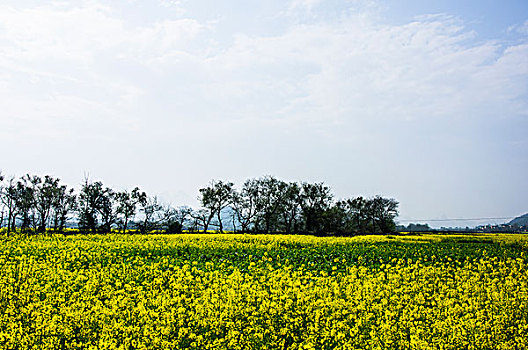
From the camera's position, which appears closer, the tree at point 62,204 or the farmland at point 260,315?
the farmland at point 260,315

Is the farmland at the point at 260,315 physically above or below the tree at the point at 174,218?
below

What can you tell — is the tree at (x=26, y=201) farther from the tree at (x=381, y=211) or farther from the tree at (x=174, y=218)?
the tree at (x=381, y=211)

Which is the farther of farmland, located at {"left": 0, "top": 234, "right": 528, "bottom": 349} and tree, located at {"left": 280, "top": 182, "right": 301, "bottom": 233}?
tree, located at {"left": 280, "top": 182, "right": 301, "bottom": 233}

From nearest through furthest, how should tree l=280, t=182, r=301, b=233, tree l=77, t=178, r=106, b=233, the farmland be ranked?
the farmland → tree l=77, t=178, r=106, b=233 → tree l=280, t=182, r=301, b=233

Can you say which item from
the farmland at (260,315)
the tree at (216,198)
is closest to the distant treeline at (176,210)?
the tree at (216,198)

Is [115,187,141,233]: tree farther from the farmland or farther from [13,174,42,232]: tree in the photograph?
the farmland

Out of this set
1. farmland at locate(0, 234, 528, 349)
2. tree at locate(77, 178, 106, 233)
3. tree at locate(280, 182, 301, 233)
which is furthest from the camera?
tree at locate(280, 182, 301, 233)

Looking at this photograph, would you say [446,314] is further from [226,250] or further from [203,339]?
[226,250]

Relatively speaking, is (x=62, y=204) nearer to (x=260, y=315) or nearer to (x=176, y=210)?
(x=176, y=210)

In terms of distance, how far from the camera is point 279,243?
105 feet

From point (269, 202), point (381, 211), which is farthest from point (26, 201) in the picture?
point (381, 211)

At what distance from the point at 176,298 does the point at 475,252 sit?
21.4 metres

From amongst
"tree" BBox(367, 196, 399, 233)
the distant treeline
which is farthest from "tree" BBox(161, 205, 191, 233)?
"tree" BBox(367, 196, 399, 233)

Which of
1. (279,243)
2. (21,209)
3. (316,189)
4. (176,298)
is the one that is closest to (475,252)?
(279,243)
